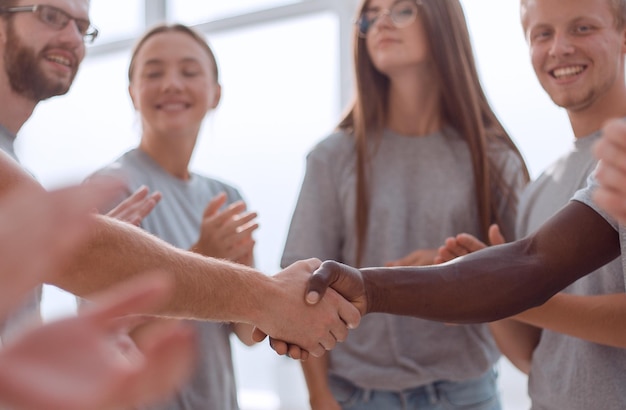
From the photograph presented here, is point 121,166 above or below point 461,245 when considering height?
above

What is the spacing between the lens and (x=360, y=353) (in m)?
1.73

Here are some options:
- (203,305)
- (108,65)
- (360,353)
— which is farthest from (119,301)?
(108,65)

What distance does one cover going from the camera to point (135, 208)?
5.30 feet

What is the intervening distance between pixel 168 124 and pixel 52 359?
158 cm

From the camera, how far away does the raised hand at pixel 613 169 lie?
855 mm

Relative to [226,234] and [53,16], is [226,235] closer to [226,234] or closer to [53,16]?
[226,234]

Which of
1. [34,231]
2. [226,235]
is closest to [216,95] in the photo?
[226,235]

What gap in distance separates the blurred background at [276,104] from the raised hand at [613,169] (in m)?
1.95

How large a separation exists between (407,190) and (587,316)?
657mm

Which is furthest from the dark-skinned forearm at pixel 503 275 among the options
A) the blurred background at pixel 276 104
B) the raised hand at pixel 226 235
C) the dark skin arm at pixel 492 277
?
the blurred background at pixel 276 104

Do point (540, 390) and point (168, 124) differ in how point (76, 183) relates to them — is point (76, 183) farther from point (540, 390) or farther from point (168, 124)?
point (168, 124)

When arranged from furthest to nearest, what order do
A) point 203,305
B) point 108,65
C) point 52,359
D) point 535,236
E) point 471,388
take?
1. point 108,65
2. point 471,388
3. point 535,236
4. point 203,305
5. point 52,359

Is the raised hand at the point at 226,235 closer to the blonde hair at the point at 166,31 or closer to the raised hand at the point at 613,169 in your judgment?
the blonde hair at the point at 166,31

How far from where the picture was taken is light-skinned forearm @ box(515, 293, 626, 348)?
1278 millimetres
